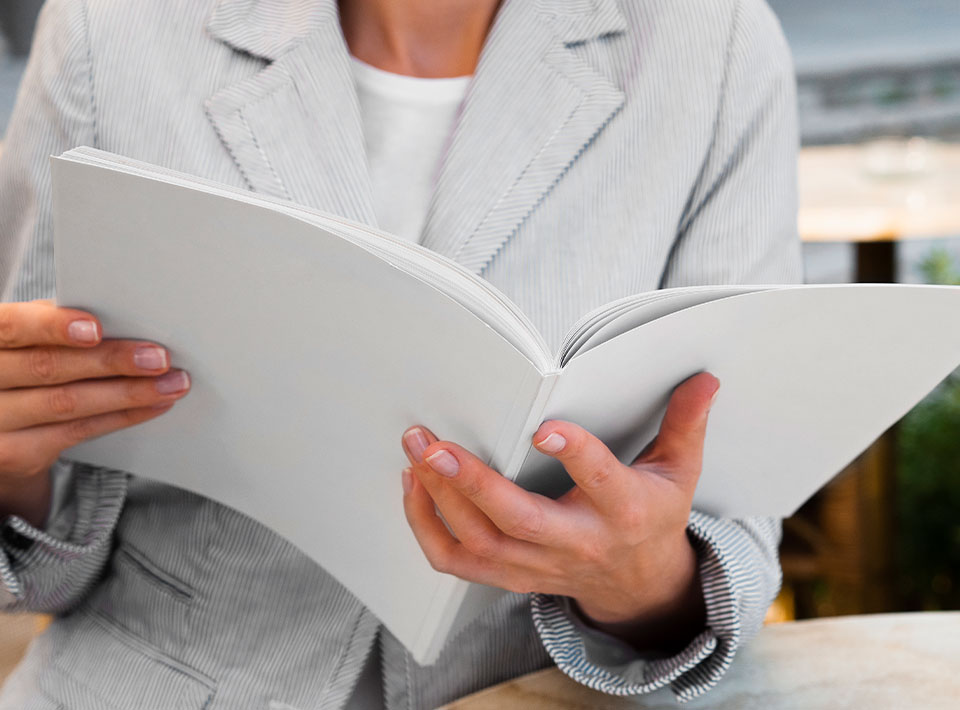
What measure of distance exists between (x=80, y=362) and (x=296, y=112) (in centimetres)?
31

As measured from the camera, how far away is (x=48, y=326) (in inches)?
23.8

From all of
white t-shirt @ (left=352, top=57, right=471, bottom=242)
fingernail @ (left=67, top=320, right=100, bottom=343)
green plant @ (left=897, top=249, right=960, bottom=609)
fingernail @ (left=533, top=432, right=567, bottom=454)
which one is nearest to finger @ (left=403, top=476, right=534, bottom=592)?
fingernail @ (left=533, top=432, right=567, bottom=454)

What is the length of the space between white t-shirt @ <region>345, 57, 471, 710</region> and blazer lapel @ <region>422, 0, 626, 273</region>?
45mm

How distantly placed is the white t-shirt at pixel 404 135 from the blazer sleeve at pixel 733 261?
229 millimetres

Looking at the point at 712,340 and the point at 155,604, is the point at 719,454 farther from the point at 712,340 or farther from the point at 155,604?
the point at 155,604

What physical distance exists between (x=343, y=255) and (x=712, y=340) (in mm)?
222

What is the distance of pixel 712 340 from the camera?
1.90 feet

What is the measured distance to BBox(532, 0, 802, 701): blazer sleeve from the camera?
71 cm

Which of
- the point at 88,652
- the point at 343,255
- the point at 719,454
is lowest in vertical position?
the point at 88,652

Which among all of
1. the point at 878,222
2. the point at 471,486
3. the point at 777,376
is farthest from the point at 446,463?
the point at 878,222

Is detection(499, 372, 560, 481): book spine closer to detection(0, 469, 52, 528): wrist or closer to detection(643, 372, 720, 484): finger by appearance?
detection(643, 372, 720, 484): finger

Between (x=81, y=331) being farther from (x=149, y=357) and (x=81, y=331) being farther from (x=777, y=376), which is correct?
(x=777, y=376)

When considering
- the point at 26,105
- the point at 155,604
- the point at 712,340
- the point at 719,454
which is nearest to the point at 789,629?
the point at 719,454

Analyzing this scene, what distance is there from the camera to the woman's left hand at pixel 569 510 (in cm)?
54
